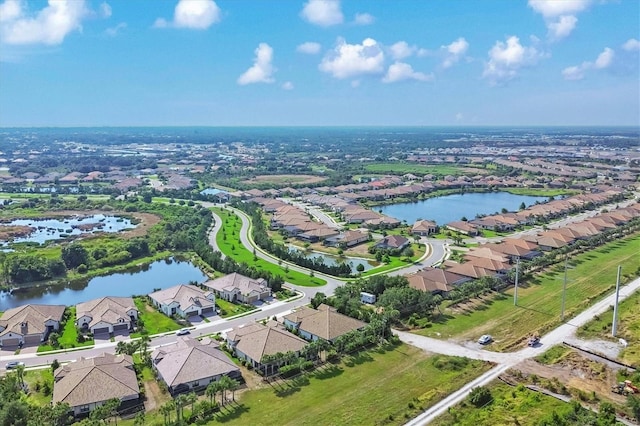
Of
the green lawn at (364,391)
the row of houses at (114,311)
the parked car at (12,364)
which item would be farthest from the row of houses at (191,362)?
the row of houses at (114,311)

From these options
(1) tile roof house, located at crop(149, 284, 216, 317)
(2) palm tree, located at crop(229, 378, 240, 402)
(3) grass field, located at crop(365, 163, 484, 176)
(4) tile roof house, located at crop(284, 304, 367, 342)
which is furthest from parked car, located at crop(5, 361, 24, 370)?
(3) grass field, located at crop(365, 163, 484, 176)

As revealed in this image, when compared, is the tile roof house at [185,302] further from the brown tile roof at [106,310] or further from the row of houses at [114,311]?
the brown tile roof at [106,310]

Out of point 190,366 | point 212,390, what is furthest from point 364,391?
point 190,366

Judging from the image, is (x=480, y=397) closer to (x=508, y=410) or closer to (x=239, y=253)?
(x=508, y=410)

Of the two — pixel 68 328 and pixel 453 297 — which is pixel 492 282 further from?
pixel 68 328

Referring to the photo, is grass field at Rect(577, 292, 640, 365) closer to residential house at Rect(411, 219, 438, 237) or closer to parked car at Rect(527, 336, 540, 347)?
parked car at Rect(527, 336, 540, 347)
